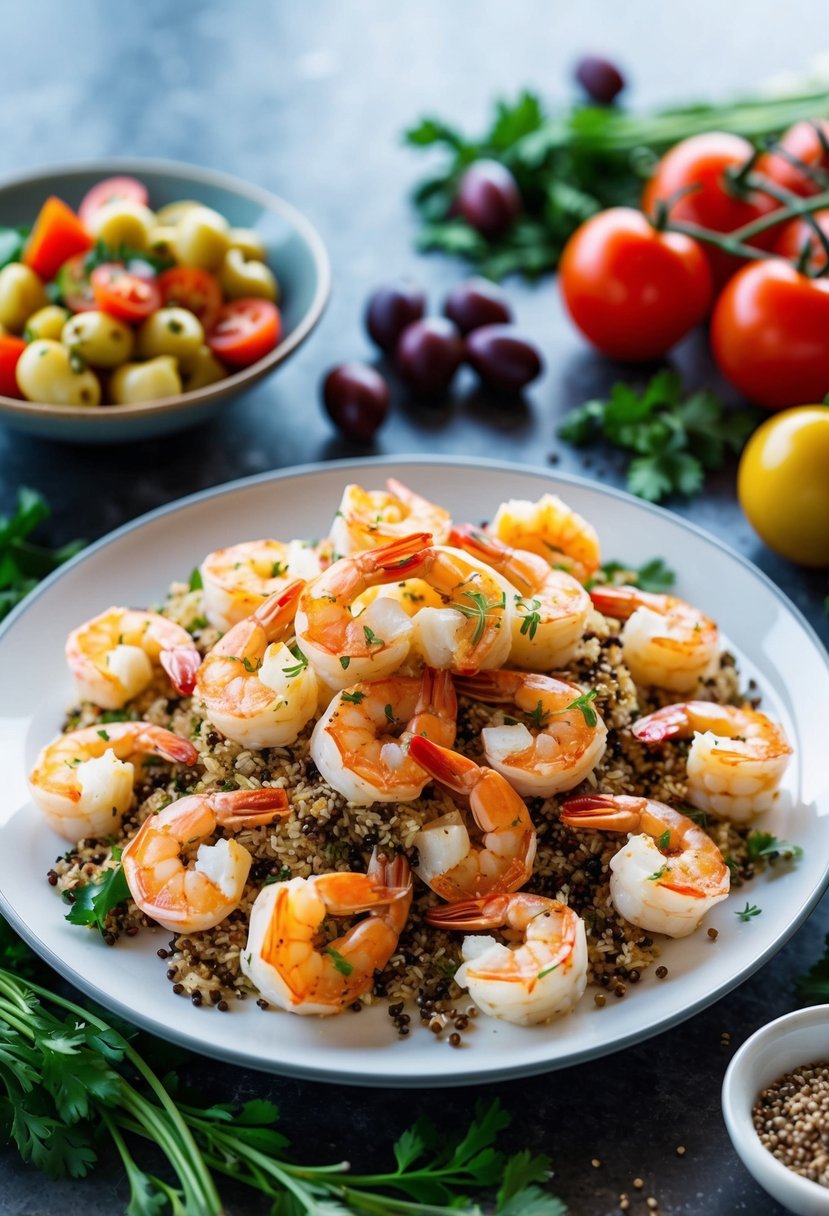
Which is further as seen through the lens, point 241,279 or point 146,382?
point 241,279

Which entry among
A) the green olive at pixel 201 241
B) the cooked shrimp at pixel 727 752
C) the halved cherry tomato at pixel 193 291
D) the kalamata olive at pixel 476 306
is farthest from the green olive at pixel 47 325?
the cooked shrimp at pixel 727 752

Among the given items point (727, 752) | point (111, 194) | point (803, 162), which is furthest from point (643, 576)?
point (111, 194)

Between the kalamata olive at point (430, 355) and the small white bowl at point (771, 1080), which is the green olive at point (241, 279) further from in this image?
the small white bowl at point (771, 1080)

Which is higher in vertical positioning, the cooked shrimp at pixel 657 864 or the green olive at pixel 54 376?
the green olive at pixel 54 376

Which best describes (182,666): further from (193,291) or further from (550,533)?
(193,291)

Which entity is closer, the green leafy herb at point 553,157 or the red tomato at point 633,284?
the red tomato at point 633,284

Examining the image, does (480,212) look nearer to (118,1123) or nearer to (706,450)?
(706,450)
